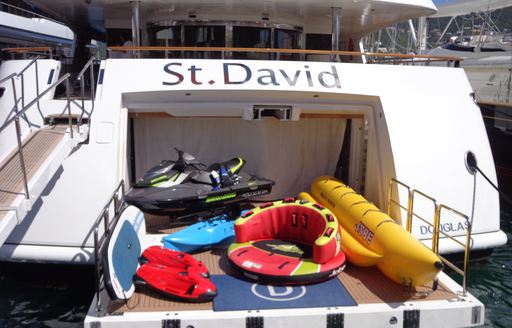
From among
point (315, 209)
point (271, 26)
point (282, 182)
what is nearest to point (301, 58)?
point (271, 26)

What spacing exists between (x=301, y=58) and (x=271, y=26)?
0.90m

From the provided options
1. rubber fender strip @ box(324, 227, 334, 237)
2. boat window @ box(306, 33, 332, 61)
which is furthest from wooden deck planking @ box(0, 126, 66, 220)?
boat window @ box(306, 33, 332, 61)

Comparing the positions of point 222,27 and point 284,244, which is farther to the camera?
point 222,27

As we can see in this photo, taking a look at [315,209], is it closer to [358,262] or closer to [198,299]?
[358,262]

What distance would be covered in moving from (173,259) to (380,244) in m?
2.08

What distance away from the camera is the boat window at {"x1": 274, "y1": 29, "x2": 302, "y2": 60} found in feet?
29.1

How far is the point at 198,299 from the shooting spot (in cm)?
438

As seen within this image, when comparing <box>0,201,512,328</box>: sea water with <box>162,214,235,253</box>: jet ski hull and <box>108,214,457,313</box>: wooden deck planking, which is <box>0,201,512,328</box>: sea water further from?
<box>108,214,457,313</box>: wooden deck planking

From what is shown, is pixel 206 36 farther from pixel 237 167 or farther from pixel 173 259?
pixel 173 259

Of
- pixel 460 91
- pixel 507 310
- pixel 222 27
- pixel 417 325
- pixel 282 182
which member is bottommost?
pixel 507 310

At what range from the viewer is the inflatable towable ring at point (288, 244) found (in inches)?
188

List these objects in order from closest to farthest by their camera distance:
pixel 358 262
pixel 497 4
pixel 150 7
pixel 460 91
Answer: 1. pixel 358 262
2. pixel 460 91
3. pixel 150 7
4. pixel 497 4

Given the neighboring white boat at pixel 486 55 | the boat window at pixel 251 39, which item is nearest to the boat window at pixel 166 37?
the boat window at pixel 251 39

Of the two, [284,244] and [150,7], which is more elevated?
[150,7]
